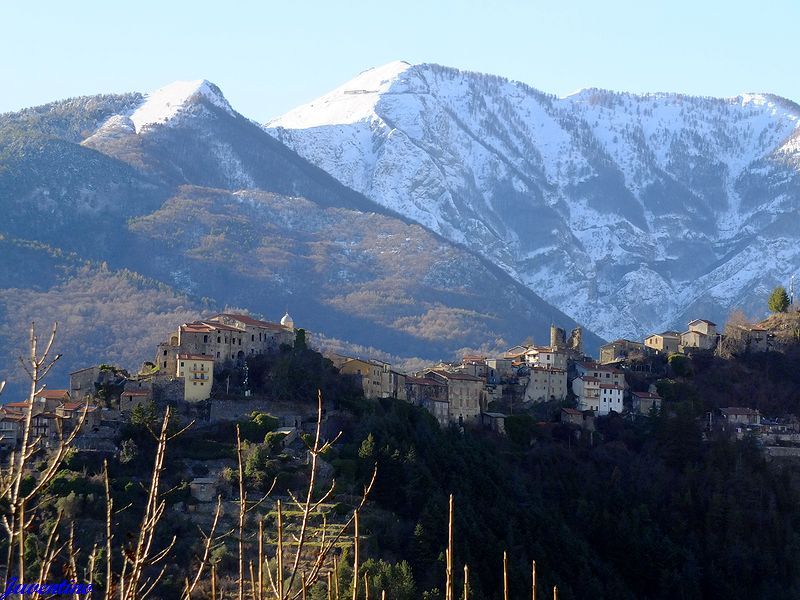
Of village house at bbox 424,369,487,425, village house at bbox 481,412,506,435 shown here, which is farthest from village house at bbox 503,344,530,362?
village house at bbox 481,412,506,435

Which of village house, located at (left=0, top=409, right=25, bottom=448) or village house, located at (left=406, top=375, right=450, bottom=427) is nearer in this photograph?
village house, located at (left=0, top=409, right=25, bottom=448)

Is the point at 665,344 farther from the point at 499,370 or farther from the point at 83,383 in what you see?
the point at 83,383

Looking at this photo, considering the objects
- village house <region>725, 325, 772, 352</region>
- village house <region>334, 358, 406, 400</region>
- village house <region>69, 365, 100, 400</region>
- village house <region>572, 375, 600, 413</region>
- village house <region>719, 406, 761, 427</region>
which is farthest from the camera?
village house <region>725, 325, 772, 352</region>

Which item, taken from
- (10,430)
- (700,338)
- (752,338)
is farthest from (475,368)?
(10,430)

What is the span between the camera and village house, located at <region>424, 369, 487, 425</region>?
82.7m

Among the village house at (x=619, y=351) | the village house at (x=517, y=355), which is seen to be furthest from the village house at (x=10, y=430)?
the village house at (x=619, y=351)

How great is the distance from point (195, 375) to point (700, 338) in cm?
3880

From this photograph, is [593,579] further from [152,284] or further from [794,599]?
[152,284]

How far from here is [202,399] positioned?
233 feet

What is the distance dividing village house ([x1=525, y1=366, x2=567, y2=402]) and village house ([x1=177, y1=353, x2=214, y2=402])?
2259 centimetres

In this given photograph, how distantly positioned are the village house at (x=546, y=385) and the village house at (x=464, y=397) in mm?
3791

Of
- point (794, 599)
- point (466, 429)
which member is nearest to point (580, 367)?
point (466, 429)

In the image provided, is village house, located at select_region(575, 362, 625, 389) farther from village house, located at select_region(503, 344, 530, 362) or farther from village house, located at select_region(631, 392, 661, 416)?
village house, located at select_region(503, 344, 530, 362)

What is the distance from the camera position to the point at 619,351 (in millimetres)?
98062
